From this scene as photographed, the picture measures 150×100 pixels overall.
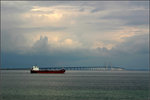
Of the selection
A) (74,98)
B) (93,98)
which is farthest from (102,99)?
(74,98)

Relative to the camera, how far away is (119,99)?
59188 millimetres

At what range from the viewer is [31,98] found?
59.9 meters

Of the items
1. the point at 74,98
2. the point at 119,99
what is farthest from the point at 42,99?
the point at 119,99

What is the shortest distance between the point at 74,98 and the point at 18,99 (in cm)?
1192

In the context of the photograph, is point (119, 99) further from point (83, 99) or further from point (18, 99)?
point (18, 99)

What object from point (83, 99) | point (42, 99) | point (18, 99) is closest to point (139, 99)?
point (83, 99)

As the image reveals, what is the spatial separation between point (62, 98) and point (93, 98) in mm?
6714

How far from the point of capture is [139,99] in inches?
2361

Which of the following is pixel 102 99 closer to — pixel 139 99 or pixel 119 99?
pixel 119 99

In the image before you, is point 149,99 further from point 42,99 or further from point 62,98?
point 42,99

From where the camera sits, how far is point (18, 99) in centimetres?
5881

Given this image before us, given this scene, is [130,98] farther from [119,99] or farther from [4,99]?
[4,99]

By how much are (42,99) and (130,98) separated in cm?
1914

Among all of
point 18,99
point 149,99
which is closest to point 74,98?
point 18,99
